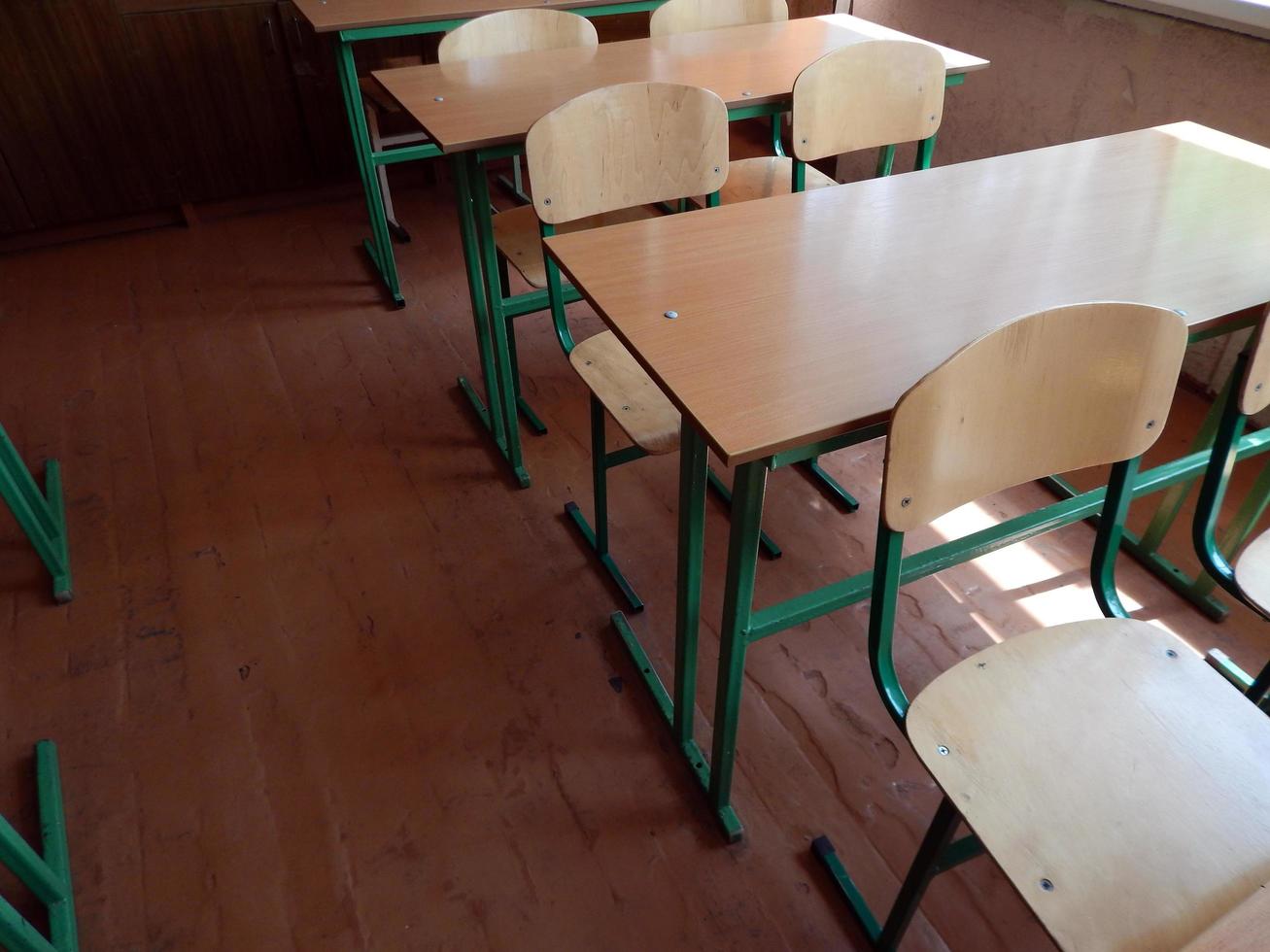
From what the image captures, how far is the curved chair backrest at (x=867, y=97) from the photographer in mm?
1957

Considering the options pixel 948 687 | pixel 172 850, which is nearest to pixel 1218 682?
pixel 948 687

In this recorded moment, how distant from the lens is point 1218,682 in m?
1.04

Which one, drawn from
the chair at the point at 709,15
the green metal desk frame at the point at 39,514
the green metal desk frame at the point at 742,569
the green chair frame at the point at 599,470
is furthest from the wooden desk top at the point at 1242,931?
the chair at the point at 709,15

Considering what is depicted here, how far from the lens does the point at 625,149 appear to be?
1.73m

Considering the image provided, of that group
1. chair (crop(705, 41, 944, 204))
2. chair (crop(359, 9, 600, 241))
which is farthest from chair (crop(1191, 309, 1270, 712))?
chair (crop(359, 9, 600, 241))

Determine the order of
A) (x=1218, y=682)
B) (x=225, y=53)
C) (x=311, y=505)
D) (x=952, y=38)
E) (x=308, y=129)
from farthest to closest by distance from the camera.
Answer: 1. (x=308, y=129)
2. (x=225, y=53)
3. (x=952, y=38)
4. (x=311, y=505)
5. (x=1218, y=682)

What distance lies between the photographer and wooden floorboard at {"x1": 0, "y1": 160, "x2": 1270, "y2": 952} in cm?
136

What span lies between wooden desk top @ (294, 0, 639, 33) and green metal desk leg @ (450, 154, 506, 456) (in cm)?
79

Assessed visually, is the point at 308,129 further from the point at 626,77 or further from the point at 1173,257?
the point at 1173,257

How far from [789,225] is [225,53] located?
2.78 m

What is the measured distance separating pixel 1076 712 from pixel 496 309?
1.42 meters

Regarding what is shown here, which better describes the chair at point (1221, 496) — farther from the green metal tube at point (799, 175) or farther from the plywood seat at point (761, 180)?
the plywood seat at point (761, 180)

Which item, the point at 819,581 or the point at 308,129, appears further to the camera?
the point at 308,129

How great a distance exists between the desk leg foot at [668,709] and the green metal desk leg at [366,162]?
5.52 feet
